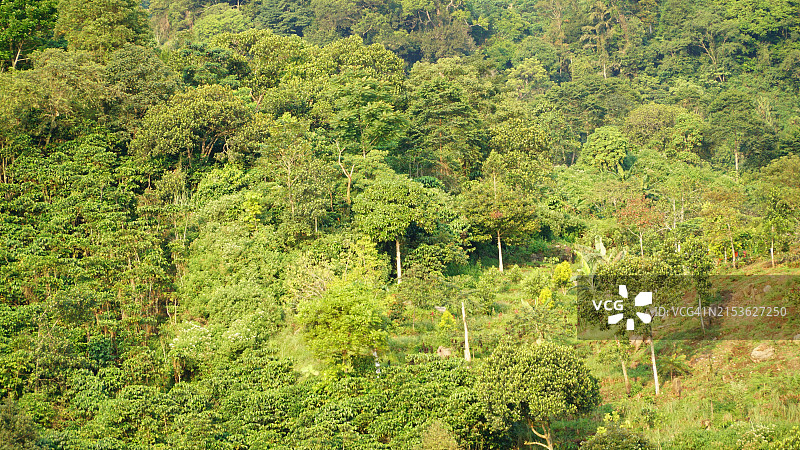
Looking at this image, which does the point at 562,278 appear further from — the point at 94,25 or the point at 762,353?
the point at 94,25

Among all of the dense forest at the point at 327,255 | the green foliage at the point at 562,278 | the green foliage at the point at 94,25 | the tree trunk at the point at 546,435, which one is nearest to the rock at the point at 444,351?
the dense forest at the point at 327,255

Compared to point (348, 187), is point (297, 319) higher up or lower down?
A: lower down

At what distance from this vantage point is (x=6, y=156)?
29.7 m

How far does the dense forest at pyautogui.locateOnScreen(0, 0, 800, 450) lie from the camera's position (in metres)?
19.4

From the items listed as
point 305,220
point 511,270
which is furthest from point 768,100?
point 305,220

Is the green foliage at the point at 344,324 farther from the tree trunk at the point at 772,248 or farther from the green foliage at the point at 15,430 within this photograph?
the tree trunk at the point at 772,248

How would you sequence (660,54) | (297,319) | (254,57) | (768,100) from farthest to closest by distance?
(660,54), (768,100), (254,57), (297,319)

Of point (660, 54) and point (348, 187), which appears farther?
point (660, 54)

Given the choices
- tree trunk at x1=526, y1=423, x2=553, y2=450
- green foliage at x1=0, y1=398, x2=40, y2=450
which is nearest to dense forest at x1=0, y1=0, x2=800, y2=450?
green foliage at x1=0, y1=398, x2=40, y2=450

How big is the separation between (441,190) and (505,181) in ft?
10.1

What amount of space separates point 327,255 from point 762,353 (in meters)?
14.3

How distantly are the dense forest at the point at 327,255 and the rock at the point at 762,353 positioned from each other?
0.16 meters

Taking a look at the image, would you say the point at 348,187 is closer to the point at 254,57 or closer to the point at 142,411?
the point at 142,411

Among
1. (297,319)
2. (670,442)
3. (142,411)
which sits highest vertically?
(297,319)
